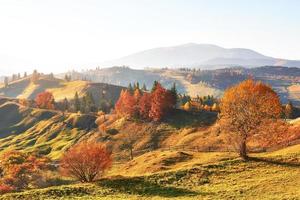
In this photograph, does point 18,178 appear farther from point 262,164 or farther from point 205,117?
point 205,117

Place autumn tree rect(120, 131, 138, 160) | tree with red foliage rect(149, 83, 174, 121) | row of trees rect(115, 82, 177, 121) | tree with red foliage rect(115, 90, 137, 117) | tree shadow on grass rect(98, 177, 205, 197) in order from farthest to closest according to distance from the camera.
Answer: tree with red foliage rect(115, 90, 137, 117) < row of trees rect(115, 82, 177, 121) < tree with red foliage rect(149, 83, 174, 121) < autumn tree rect(120, 131, 138, 160) < tree shadow on grass rect(98, 177, 205, 197)

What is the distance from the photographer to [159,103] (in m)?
169

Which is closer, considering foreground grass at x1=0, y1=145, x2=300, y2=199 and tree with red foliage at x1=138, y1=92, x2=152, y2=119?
foreground grass at x1=0, y1=145, x2=300, y2=199

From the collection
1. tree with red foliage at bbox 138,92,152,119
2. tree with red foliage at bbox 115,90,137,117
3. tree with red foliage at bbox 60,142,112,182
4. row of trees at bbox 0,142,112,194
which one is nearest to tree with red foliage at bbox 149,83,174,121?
tree with red foliage at bbox 138,92,152,119

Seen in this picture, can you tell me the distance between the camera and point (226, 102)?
8725 cm

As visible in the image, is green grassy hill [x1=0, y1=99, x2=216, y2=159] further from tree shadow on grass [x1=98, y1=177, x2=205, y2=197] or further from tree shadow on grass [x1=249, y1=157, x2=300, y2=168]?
tree shadow on grass [x1=98, y1=177, x2=205, y2=197]

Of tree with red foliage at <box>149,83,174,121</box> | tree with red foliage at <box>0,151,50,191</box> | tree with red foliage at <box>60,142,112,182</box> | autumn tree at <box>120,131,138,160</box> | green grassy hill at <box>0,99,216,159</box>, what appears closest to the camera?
tree with red foliage at <box>60,142,112,182</box>

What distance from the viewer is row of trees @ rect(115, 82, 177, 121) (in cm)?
16825

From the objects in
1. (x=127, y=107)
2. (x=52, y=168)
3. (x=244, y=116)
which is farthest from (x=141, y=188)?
(x=127, y=107)

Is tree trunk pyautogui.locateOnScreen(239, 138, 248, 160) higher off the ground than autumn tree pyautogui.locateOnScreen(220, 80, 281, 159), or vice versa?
autumn tree pyautogui.locateOnScreen(220, 80, 281, 159)

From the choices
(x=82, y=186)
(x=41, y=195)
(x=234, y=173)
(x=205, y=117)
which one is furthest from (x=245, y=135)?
(x=205, y=117)

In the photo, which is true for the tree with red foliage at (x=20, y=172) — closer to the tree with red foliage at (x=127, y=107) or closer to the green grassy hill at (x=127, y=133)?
the green grassy hill at (x=127, y=133)

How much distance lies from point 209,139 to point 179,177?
74021 mm

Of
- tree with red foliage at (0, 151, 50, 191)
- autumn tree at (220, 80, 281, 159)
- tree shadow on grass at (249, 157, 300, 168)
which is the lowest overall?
tree with red foliage at (0, 151, 50, 191)
